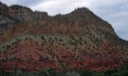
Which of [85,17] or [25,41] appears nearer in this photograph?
[25,41]

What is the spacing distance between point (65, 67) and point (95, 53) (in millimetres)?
10329

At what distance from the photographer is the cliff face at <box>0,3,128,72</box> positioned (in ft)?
285

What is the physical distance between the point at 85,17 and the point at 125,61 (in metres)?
20.6

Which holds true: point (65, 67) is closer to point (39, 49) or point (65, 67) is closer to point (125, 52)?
point (39, 49)

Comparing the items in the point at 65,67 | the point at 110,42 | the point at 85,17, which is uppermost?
the point at 85,17

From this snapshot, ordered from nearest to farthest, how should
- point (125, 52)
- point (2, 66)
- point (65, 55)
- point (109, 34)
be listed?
1. point (2, 66)
2. point (65, 55)
3. point (125, 52)
4. point (109, 34)

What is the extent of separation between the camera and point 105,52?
Answer: 310 feet

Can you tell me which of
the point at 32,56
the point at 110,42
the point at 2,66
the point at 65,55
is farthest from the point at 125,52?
the point at 2,66

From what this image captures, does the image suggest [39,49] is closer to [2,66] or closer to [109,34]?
[2,66]

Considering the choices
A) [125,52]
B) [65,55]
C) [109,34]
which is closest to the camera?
[65,55]

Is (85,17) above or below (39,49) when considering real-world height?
above

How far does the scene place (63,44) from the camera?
93.4 meters

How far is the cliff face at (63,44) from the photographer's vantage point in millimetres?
87000

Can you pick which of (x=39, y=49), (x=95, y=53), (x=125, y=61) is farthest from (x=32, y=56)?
(x=125, y=61)
